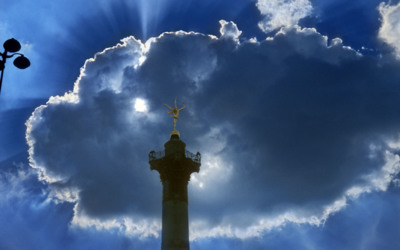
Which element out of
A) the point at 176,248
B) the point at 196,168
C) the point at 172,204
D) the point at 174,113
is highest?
the point at 174,113

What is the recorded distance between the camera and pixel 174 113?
4766cm

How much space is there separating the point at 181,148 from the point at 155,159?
10.7ft

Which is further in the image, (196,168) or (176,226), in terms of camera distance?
(196,168)

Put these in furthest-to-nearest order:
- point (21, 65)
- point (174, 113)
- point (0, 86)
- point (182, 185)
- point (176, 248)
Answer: point (174, 113) → point (182, 185) → point (176, 248) → point (21, 65) → point (0, 86)

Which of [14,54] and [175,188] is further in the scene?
[175,188]

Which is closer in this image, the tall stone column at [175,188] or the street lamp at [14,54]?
the street lamp at [14,54]

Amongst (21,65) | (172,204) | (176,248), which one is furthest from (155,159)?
(21,65)

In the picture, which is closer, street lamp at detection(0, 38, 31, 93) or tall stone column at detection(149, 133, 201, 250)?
street lamp at detection(0, 38, 31, 93)

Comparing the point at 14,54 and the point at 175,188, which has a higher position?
the point at 175,188

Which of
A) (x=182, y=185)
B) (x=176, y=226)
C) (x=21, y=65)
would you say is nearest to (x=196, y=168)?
(x=182, y=185)

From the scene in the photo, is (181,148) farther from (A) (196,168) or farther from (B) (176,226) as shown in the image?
(B) (176,226)

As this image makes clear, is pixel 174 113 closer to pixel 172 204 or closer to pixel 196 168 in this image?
pixel 196 168

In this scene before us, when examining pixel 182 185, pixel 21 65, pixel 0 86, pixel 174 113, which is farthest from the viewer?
pixel 174 113

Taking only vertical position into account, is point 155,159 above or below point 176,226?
above
